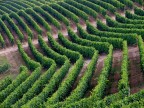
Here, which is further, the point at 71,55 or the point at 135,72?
the point at 71,55

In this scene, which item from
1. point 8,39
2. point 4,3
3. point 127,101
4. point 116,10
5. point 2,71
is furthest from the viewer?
point 4,3

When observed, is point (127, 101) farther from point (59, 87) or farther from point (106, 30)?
point (106, 30)

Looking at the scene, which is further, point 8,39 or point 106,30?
point 8,39

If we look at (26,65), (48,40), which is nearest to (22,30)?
(48,40)

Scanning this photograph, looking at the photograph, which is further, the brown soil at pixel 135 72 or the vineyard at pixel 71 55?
the brown soil at pixel 135 72

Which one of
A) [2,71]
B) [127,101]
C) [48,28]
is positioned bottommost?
[2,71]

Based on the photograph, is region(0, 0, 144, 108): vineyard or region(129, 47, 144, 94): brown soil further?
region(129, 47, 144, 94): brown soil

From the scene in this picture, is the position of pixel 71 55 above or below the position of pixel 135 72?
below

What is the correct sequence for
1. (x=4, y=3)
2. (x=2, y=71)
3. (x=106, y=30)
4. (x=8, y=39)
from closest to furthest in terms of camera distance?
(x=2, y=71) < (x=106, y=30) < (x=8, y=39) < (x=4, y=3)
